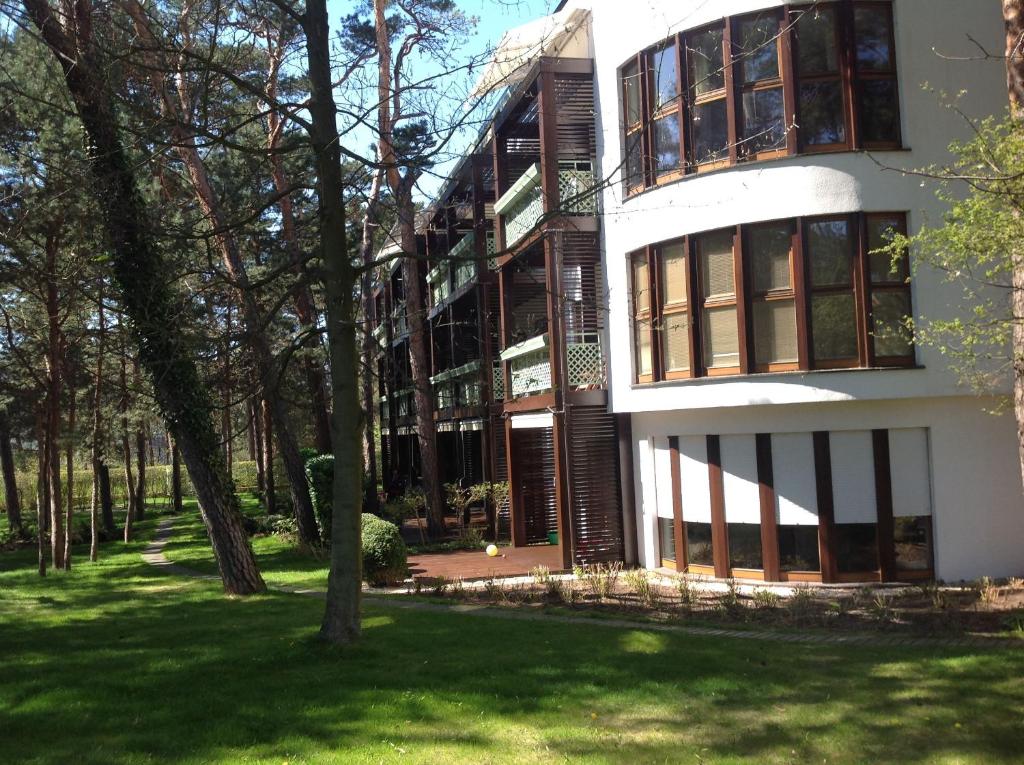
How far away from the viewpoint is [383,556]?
51.0ft

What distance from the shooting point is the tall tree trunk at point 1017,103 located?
10266 mm

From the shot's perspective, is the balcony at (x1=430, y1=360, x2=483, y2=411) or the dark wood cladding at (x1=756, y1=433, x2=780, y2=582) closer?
the dark wood cladding at (x1=756, y1=433, x2=780, y2=582)

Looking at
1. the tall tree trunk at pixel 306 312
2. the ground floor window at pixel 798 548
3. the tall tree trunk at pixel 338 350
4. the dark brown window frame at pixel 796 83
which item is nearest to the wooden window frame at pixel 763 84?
the dark brown window frame at pixel 796 83

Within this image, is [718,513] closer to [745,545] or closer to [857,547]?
[745,545]

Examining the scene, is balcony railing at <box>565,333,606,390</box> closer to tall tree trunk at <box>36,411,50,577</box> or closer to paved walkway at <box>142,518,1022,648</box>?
paved walkway at <box>142,518,1022,648</box>

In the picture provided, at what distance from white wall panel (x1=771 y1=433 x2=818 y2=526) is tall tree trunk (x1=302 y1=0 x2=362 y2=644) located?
25.8 feet

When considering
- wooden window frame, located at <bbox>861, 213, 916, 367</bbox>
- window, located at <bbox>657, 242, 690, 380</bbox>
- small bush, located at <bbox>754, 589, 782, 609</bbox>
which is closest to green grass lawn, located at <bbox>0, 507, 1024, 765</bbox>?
small bush, located at <bbox>754, 589, 782, 609</bbox>

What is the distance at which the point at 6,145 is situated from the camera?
12.6 m

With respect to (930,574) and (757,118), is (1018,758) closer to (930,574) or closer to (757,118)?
(930,574)

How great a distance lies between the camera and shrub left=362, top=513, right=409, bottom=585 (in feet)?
51.0

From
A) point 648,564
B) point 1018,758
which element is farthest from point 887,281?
point 1018,758

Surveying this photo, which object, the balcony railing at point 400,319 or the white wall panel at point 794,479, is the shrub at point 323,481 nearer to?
the balcony railing at point 400,319

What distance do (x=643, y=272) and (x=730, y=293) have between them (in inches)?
84.3

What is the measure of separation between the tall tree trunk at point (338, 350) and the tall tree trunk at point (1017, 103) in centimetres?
723
